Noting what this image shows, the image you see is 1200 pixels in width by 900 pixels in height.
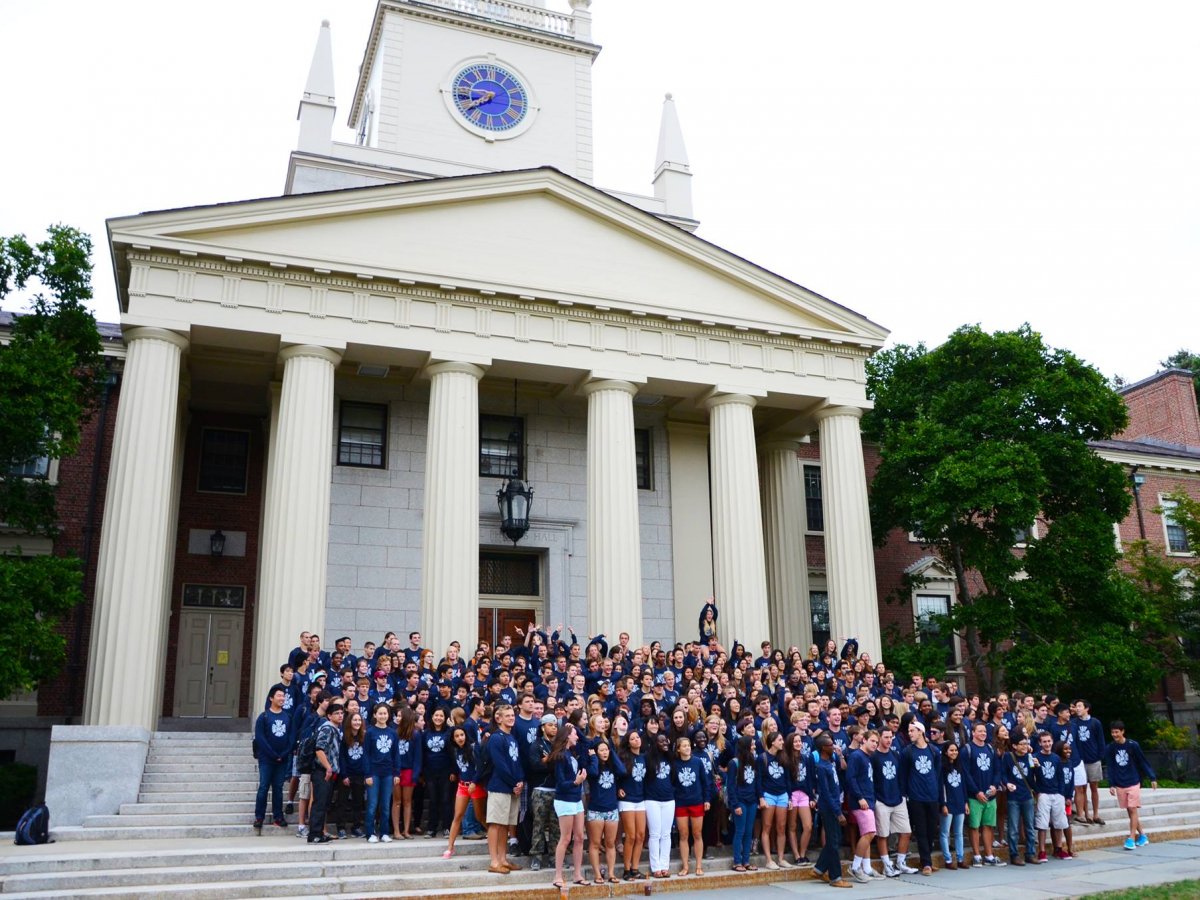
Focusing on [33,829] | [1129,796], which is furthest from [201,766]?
[1129,796]

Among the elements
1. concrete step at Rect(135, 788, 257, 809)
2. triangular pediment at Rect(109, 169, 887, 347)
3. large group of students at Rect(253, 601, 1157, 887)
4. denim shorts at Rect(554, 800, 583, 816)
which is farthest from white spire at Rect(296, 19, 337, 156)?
denim shorts at Rect(554, 800, 583, 816)

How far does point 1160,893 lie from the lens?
37.7ft

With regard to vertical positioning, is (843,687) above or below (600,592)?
below

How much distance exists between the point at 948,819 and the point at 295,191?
71.2 ft

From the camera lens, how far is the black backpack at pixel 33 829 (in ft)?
45.4

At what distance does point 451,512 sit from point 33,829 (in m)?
8.97

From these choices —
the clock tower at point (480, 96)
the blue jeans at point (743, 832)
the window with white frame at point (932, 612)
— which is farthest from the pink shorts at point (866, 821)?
the clock tower at point (480, 96)

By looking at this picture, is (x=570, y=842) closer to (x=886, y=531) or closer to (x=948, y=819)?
(x=948, y=819)

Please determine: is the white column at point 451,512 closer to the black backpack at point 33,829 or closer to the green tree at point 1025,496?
the black backpack at point 33,829

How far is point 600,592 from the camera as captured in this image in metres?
21.7

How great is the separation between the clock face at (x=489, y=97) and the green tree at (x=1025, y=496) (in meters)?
13.9

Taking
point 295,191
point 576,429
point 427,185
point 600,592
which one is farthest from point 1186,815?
point 295,191

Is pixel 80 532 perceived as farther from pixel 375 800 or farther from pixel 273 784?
pixel 375 800

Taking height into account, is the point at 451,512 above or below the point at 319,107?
below
